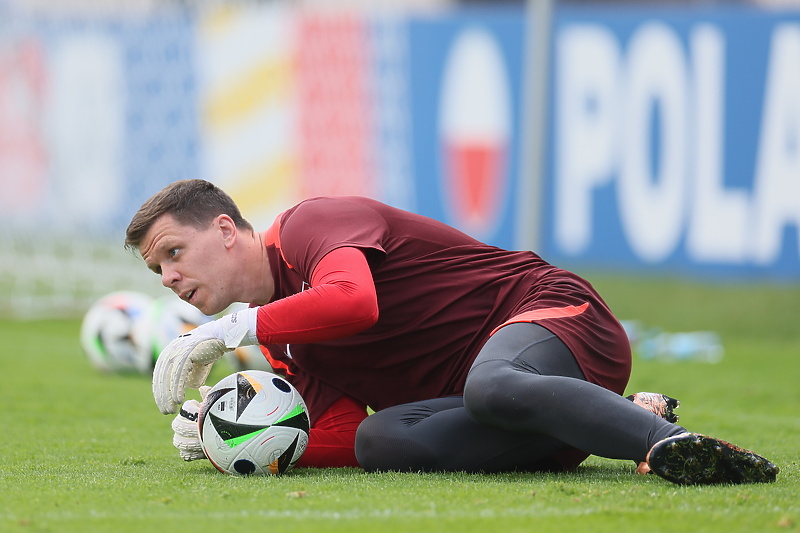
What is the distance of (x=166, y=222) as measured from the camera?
382 cm

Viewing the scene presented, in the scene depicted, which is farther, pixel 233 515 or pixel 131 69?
pixel 131 69

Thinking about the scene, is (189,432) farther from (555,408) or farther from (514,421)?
(555,408)

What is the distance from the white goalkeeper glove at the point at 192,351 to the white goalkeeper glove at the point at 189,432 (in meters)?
0.32

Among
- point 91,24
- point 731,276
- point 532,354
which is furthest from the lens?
point 91,24

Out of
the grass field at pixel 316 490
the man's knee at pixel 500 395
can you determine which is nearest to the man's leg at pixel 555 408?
the man's knee at pixel 500 395

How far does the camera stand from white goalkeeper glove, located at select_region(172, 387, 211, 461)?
4.06 metres

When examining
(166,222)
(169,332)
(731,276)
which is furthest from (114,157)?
(166,222)

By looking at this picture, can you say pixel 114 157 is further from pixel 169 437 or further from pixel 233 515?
pixel 233 515

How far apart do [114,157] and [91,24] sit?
1.53 metres

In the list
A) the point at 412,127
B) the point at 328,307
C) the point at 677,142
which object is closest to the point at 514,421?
the point at 328,307

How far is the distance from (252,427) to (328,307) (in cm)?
58

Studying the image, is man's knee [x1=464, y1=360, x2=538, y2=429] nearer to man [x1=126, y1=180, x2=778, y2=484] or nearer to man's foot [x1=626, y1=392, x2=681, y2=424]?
man [x1=126, y1=180, x2=778, y2=484]

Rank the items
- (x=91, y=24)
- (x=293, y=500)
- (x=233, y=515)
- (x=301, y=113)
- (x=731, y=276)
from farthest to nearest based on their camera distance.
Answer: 1. (x=91, y=24)
2. (x=301, y=113)
3. (x=731, y=276)
4. (x=293, y=500)
5. (x=233, y=515)

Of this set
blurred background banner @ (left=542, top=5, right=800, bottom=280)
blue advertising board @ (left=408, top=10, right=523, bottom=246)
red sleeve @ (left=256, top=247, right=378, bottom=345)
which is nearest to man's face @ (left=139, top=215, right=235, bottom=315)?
red sleeve @ (left=256, top=247, right=378, bottom=345)
